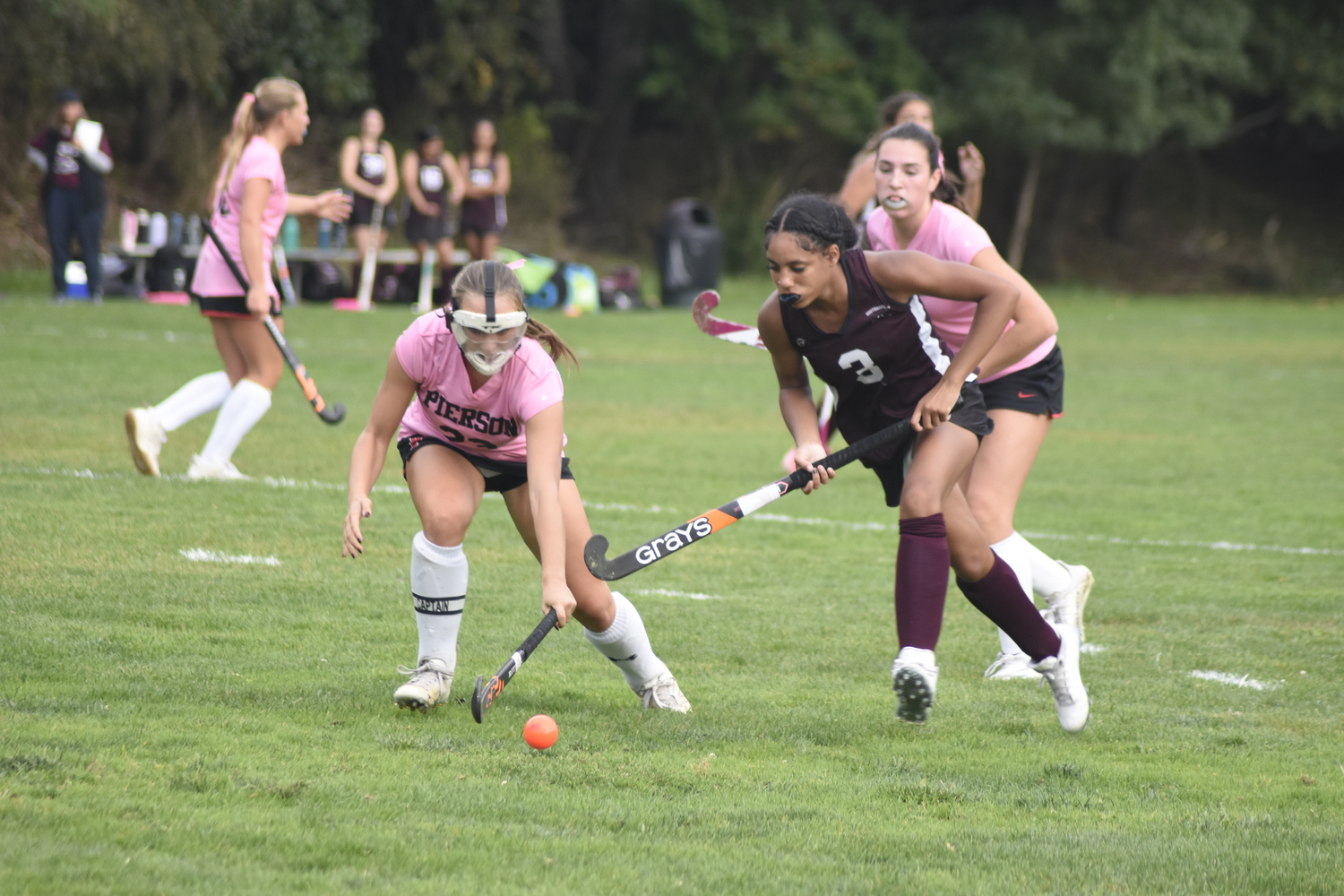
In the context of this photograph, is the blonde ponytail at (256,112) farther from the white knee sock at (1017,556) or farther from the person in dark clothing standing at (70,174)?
the person in dark clothing standing at (70,174)

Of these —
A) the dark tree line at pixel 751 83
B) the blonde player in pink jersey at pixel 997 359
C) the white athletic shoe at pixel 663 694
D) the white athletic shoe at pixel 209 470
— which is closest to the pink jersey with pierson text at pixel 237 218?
the white athletic shoe at pixel 209 470

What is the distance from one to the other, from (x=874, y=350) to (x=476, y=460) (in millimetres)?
1142

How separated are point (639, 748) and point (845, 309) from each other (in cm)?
129

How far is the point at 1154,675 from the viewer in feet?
15.9

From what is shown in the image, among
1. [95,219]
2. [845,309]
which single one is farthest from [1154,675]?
[95,219]

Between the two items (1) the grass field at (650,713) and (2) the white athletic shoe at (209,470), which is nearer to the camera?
(1) the grass field at (650,713)

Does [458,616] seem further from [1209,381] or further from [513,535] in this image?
[1209,381]

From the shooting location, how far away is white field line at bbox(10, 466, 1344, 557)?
7051 mm

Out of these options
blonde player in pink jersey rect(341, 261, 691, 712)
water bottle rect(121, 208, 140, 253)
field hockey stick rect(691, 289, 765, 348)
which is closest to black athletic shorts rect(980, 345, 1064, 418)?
field hockey stick rect(691, 289, 765, 348)

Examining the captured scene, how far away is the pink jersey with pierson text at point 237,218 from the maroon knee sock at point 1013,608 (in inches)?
161

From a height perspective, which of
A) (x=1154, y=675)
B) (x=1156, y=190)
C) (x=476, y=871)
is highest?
(x=476, y=871)

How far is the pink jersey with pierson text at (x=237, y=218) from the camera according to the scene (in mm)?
6992

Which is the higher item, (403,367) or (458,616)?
(403,367)

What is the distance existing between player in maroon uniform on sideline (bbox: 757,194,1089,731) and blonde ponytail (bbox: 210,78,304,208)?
349cm
